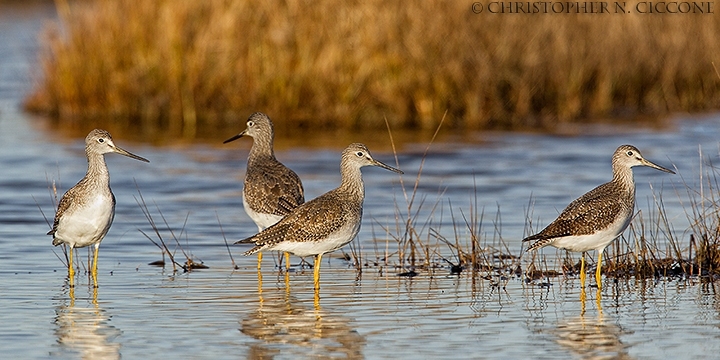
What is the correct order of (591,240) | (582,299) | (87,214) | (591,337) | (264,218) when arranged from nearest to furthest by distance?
(591,337)
(582,299)
(591,240)
(87,214)
(264,218)

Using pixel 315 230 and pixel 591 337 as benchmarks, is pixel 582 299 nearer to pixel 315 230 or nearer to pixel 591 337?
pixel 591 337

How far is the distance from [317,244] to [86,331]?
2.12m

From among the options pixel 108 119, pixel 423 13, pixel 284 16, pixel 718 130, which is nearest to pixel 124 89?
pixel 108 119

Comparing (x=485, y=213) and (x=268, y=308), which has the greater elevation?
(x=485, y=213)

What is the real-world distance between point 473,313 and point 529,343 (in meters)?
0.93

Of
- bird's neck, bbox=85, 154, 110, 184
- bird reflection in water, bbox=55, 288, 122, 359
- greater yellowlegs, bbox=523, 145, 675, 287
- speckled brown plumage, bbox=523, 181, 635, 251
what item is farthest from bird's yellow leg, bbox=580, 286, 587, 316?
bird's neck, bbox=85, 154, 110, 184

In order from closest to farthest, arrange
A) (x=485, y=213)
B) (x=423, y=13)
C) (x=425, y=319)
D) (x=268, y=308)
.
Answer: (x=425, y=319)
(x=268, y=308)
(x=485, y=213)
(x=423, y=13)

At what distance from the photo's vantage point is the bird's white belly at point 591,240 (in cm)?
889

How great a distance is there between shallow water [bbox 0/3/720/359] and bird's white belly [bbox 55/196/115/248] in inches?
16.9

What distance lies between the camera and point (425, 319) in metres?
7.80

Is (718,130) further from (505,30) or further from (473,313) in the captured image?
(473,313)

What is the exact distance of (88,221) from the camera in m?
9.39

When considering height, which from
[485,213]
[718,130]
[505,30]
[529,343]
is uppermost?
[505,30]

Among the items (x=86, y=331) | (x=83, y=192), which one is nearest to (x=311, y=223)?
(x=83, y=192)
